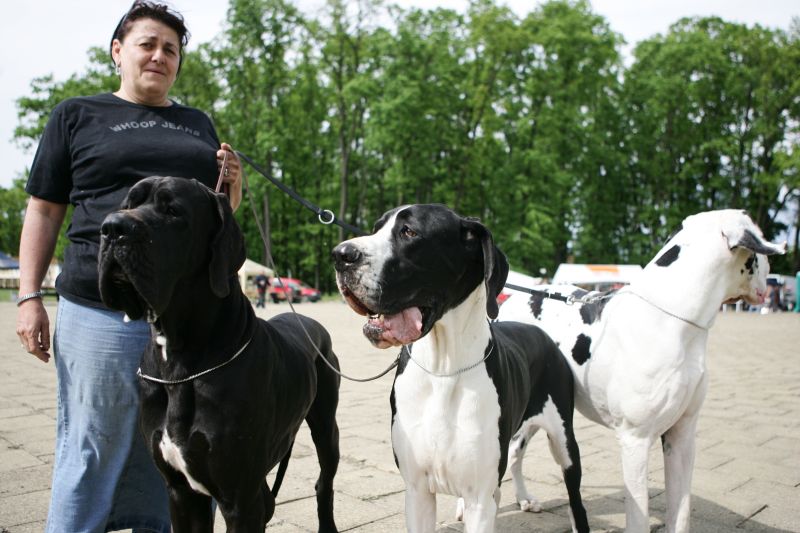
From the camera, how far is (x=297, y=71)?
33281mm

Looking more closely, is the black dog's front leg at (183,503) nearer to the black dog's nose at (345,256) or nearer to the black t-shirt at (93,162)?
the black t-shirt at (93,162)

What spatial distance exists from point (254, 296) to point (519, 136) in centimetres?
1574

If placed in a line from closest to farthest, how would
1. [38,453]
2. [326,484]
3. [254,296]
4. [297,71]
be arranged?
[326,484]
[38,453]
[254,296]
[297,71]

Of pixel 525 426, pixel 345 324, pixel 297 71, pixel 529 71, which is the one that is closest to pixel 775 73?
pixel 529 71

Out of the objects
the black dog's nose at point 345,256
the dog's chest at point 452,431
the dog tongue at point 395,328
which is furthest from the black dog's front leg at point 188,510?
the black dog's nose at point 345,256

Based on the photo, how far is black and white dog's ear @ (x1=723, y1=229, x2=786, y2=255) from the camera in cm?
315

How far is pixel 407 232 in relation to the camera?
2.42 m

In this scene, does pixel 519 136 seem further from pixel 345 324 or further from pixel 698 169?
pixel 345 324

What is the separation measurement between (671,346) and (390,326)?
1638 millimetres

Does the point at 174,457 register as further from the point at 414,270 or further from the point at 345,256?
the point at 414,270

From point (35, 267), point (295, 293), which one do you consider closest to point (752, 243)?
point (35, 267)

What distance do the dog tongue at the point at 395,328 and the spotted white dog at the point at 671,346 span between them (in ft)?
4.82

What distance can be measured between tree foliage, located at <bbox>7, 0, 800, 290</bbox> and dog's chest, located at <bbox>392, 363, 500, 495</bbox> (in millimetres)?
27799

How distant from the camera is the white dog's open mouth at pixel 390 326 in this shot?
7.71 feet
